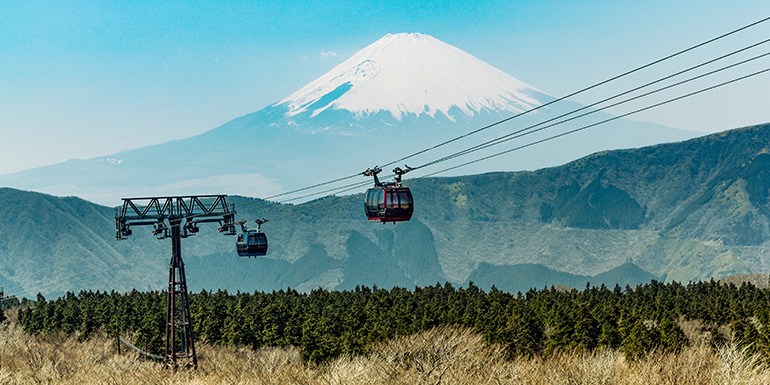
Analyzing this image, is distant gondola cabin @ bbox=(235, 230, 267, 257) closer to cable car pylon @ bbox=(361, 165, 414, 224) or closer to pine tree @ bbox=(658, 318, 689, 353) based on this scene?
cable car pylon @ bbox=(361, 165, 414, 224)

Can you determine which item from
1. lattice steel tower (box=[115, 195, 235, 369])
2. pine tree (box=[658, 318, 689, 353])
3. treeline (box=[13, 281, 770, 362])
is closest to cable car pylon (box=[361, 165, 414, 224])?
lattice steel tower (box=[115, 195, 235, 369])

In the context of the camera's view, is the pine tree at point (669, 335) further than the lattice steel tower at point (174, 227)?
Yes

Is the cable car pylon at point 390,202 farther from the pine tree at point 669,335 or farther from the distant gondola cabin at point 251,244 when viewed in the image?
the pine tree at point 669,335

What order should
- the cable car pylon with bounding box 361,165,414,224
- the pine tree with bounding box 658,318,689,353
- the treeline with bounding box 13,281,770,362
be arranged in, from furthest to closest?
the treeline with bounding box 13,281,770,362 → the pine tree with bounding box 658,318,689,353 → the cable car pylon with bounding box 361,165,414,224

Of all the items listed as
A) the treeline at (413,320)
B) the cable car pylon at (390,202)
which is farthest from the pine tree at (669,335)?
the cable car pylon at (390,202)

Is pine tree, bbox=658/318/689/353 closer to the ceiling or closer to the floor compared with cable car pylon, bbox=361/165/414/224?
closer to the floor

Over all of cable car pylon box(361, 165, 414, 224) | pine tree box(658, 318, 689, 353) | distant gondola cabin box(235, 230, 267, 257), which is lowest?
pine tree box(658, 318, 689, 353)

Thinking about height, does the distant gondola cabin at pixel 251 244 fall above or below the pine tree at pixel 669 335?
above

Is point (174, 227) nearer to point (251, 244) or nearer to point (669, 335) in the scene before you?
point (251, 244)
